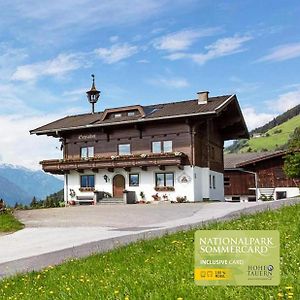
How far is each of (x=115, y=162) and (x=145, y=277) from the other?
33096 mm

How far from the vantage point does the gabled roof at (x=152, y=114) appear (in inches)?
1490

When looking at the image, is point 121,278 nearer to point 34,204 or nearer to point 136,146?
point 136,146

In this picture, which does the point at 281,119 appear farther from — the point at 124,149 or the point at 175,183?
the point at 175,183

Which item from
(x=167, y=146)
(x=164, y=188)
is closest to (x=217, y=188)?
(x=164, y=188)

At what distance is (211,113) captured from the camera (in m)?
36.2

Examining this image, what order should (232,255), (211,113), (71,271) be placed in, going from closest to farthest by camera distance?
(232,255) → (71,271) → (211,113)

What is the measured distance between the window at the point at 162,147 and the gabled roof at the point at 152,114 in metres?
2.47

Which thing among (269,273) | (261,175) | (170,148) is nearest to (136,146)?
(170,148)

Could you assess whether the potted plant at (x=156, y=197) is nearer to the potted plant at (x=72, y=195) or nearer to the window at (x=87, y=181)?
the window at (x=87, y=181)

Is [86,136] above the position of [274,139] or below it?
below

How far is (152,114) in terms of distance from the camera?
40.7 meters

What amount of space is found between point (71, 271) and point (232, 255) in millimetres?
5823

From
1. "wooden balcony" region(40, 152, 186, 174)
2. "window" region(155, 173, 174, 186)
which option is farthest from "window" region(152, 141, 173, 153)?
"window" region(155, 173, 174, 186)

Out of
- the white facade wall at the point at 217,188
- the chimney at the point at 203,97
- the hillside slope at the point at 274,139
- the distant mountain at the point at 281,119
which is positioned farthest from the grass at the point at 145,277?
the distant mountain at the point at 281,119
